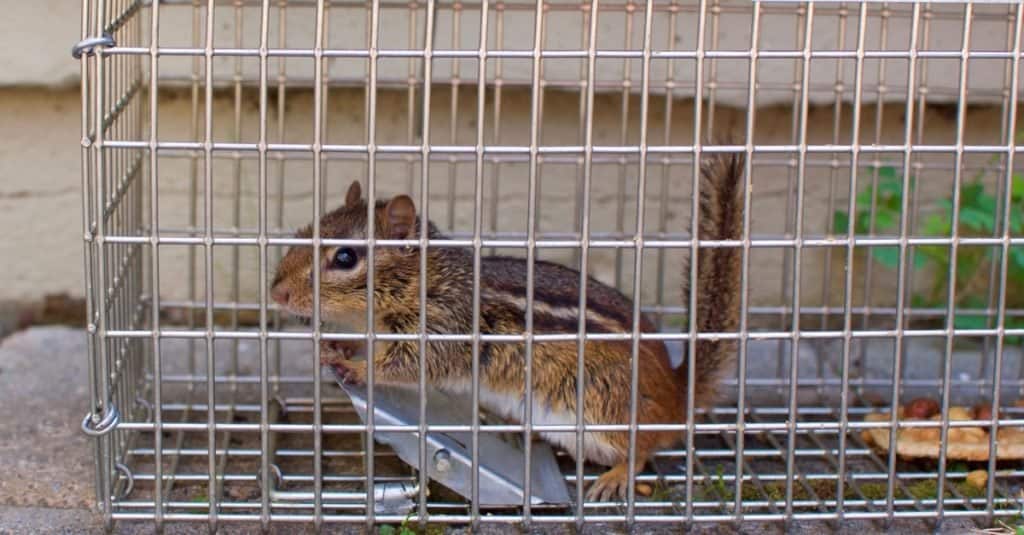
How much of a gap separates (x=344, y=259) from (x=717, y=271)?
0.95 metres

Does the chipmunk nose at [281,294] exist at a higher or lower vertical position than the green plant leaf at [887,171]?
lower

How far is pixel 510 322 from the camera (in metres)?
3.26

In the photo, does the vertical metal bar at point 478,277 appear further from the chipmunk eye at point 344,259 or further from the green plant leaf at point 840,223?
the green plant leaf at point 840,223

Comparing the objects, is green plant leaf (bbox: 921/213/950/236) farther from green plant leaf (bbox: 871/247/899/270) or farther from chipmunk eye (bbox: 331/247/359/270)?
chipmunk eye (bbox: 331/247/359/270)

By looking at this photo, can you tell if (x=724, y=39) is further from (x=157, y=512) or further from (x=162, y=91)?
(x=157, y=512)

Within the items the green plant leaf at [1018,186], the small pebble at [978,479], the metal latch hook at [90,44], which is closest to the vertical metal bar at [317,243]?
the metal latch hook at [90,44]

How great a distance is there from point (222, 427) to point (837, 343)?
2.62m

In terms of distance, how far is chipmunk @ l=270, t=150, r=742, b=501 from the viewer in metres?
3.25

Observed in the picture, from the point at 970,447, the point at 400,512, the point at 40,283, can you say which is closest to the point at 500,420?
the point at 400,512

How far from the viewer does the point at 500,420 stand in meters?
3.67

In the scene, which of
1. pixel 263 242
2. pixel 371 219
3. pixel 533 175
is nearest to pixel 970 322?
pixel 533 175

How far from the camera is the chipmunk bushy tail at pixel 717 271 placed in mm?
3094

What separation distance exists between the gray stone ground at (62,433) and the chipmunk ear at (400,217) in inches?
28.6

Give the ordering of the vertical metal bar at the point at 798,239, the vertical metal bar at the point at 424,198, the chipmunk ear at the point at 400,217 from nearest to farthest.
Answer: the vertical metal bar at the point at 424,198 < the vertical metal bar at the point at 798,239 < the chipmunk ear at the point at 400,217
